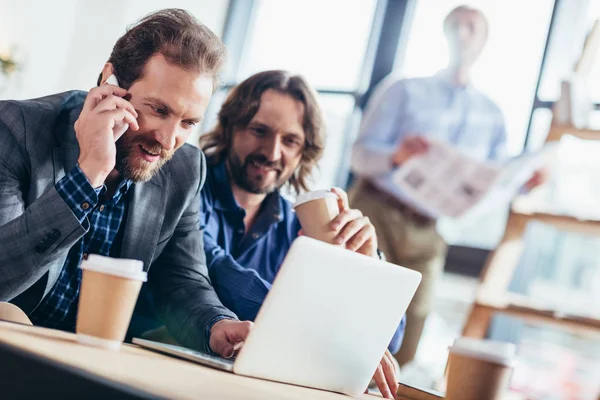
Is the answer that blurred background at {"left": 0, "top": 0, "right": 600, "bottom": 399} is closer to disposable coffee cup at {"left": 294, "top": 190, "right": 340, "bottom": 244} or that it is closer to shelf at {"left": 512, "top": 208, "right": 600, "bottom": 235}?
shelf at {"left": 512, "top": 208, "right": 600, "bottom": 235}

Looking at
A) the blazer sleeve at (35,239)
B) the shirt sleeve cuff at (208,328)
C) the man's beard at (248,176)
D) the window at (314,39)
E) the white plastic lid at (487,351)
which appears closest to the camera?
the white plastic lid at (487,351)

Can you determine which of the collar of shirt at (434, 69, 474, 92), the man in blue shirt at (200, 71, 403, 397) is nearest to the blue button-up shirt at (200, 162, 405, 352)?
the man in blue shirt at (200, 71, 403, 397)

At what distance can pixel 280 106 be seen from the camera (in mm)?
2281

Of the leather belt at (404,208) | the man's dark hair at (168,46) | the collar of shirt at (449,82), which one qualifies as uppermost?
the man's dark hair at (168,46)

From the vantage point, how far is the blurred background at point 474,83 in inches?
128

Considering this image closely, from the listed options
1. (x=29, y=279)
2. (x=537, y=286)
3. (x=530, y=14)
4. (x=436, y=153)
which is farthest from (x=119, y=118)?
(x=530, y=14)

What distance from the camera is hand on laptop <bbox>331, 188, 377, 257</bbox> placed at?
4.14 feet

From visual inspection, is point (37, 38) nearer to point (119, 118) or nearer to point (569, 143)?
point (569, 143)

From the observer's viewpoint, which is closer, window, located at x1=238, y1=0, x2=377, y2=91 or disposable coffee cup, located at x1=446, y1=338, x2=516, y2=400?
disposable coffee cup, located at x1=446, y1=338, x2=516, y2=400

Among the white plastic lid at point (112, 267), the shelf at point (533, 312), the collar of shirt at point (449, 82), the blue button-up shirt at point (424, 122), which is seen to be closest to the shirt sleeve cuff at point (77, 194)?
the white plastic lid at point (112, 267)

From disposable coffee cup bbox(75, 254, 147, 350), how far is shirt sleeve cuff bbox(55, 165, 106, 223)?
0.19 meters

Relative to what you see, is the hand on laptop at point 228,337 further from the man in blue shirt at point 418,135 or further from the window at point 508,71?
the window at point 508,71

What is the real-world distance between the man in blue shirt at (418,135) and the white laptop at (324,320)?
204cm

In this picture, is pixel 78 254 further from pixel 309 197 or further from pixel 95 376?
pixel 95 376
